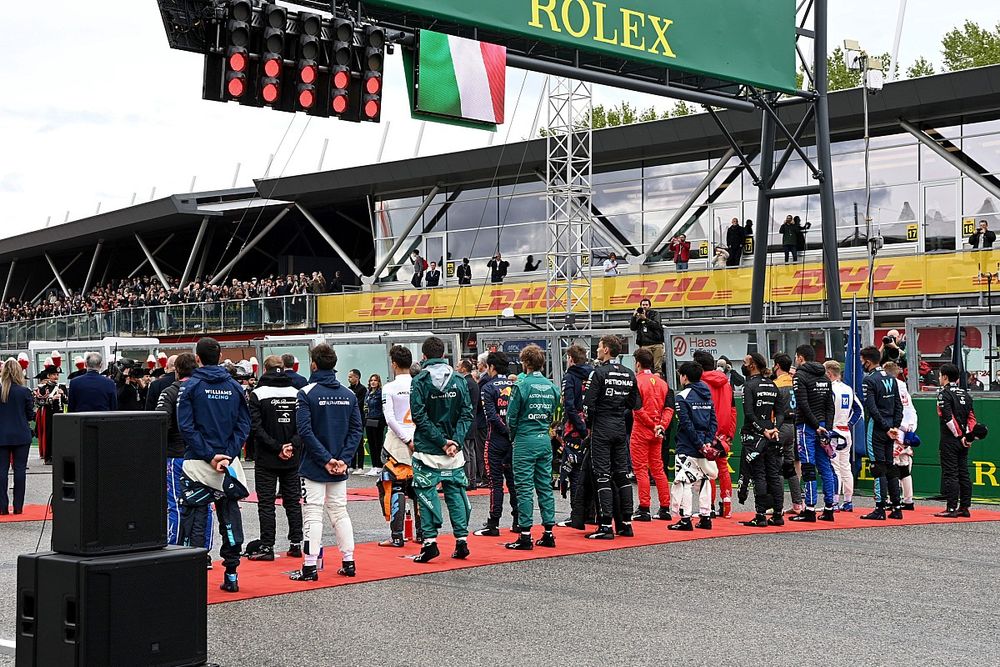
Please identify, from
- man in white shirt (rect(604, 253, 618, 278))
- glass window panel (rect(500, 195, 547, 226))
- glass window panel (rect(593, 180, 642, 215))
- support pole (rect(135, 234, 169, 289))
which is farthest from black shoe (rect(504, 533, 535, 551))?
support pole (rect(135, 234, 169, 289))

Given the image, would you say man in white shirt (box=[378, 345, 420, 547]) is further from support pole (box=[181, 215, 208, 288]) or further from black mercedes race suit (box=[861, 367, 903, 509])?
support pole (box=[181, 215, 208, 288])

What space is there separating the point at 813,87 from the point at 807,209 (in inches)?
532

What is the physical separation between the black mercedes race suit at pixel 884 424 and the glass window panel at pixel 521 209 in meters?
25.0

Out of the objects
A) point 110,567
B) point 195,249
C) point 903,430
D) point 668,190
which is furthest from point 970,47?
point 110,567

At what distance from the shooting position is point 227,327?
131ft

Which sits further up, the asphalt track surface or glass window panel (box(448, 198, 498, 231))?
glass window panel (box(448, 198, 498, 231))

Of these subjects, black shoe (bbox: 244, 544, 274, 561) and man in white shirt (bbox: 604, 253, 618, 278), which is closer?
black shoe (bbox: 244, 544, 274, 561)

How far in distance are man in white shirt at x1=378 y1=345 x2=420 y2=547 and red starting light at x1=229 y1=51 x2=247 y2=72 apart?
13.7ft

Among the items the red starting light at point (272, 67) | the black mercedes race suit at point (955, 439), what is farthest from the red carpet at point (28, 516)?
the black mercedes race suit at point (955, 439)

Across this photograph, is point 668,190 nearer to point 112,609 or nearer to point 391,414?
point 391,414

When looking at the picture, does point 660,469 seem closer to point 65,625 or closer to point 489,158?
point 65,625

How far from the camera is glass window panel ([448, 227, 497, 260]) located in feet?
130

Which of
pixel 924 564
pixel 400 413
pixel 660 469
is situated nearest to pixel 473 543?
pixel 400 413

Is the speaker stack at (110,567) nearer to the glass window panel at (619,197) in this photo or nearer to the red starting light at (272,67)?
the red starting light at (272,67)
